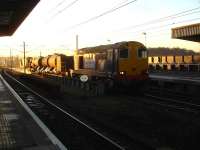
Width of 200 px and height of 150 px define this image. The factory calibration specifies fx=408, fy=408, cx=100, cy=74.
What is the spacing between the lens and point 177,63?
6250 cm

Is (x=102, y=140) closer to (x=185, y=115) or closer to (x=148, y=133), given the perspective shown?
(x=148, y=133)

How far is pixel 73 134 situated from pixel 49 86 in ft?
71.3

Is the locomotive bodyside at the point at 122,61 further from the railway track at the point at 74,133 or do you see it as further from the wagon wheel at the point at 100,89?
the railway track at the point at 74,133

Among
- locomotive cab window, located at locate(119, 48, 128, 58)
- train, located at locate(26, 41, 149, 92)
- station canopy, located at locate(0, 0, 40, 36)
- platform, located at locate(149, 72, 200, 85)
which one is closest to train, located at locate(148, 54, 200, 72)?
platform, located at locate(149, 72, 200, 85)

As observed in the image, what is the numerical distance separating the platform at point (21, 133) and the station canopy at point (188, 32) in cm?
2781

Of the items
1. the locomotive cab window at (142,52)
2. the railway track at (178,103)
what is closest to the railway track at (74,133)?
the railway track at (178,103)

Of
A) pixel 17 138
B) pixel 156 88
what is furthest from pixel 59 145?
pixel 156 88

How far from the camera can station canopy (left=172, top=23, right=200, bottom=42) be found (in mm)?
40750

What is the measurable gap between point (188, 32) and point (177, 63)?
20.6 meters

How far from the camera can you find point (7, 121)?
14.4 metres

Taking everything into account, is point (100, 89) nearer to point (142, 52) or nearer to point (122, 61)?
point (122, 61)

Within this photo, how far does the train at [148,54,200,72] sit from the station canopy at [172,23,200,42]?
11305 millimetres

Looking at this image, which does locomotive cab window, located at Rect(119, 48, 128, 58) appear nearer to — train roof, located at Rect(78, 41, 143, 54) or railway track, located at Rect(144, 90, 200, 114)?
train roof, located at Rect(78, 41, 143, 54)

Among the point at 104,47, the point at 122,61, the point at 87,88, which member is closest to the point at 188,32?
the point at 104,47
